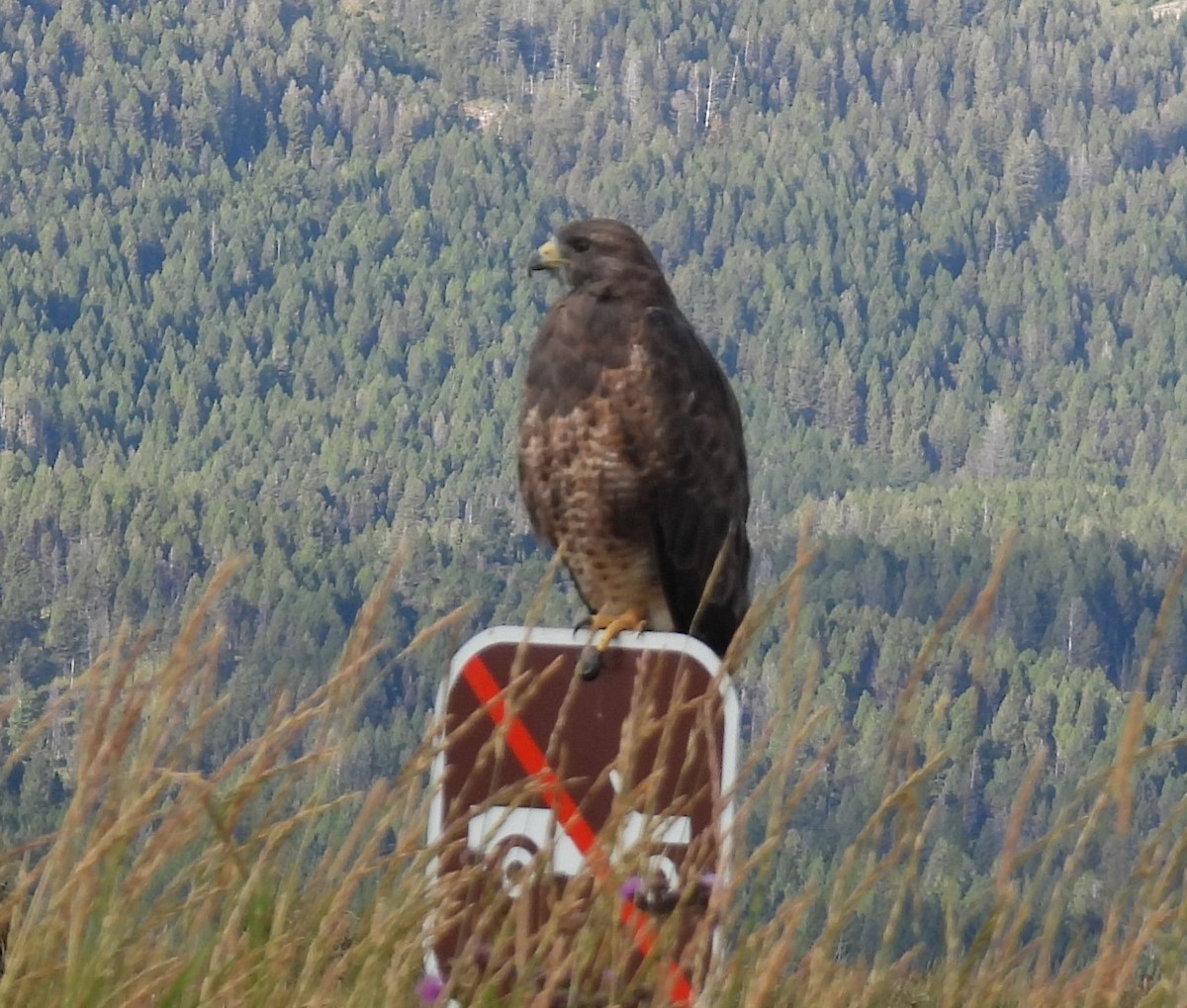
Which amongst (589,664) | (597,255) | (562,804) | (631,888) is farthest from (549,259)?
(631,888)

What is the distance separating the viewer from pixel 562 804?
2.87 meters

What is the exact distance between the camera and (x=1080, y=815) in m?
2.60

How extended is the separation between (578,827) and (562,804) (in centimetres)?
3

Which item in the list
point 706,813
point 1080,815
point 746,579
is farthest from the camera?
point 746,579

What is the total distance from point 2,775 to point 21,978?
0.21 metres

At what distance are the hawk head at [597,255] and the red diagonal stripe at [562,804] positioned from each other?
3.28 metres

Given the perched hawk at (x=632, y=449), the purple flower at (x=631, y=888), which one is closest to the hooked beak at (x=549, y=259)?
the perched hawk at (x=632, y=449)

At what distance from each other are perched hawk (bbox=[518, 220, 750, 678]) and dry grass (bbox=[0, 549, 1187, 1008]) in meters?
3.44

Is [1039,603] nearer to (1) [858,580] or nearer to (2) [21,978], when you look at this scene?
(1) [858,580]

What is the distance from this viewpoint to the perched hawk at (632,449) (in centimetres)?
624

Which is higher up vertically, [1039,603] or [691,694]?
[691,694]

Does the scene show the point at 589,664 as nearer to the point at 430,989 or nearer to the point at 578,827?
the point at 578,827

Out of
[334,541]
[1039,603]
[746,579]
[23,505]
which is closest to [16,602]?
[23,505]

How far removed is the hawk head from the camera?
643cm
